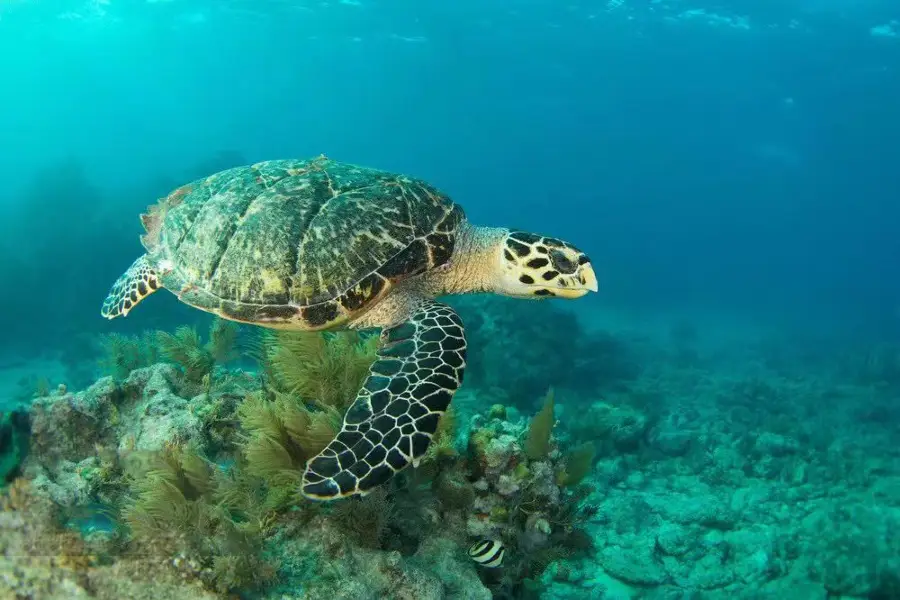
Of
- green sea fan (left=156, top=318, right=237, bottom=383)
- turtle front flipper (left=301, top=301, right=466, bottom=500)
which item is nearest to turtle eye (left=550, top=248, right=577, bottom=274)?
turtle front flipper (left=301, top=301, right=466, bottom=500)

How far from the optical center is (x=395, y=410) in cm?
309

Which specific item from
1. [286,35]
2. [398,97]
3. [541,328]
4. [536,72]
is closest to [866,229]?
[536,72]

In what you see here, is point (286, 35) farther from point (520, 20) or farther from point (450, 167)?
point (450, 167)

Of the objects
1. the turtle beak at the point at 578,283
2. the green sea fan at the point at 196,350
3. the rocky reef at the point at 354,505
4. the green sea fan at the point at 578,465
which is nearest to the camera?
the rocky reef at the point at 354,505

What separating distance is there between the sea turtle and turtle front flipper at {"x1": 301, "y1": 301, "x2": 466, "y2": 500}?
1 cm

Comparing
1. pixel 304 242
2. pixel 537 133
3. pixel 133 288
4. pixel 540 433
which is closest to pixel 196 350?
pixel 133 288

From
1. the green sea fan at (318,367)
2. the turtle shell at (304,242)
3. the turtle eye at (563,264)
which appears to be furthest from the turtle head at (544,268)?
the green sea fan at (318,367)

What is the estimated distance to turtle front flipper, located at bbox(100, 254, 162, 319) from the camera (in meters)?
5.14

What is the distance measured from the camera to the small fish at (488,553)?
3.03 meters

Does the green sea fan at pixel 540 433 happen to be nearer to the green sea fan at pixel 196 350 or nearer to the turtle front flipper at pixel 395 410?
the turtle front flipper at pixel 395 410

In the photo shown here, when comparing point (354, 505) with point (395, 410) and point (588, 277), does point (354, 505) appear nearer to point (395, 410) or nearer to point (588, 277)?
point (395, 410)

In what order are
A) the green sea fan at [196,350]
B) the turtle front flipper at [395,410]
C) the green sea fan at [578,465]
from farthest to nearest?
the green sea fan at [196,350] < the green sea fan at [578,465] < the turtle front flipper at [395,410]

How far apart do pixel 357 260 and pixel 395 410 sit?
4.69ft

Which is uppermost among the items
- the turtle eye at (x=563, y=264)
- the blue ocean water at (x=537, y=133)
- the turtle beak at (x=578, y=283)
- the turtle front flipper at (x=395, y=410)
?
the turtle eye at (x=563, y=264)
